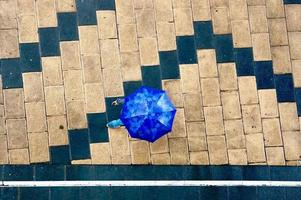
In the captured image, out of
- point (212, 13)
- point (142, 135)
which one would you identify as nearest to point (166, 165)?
point (142, 135)

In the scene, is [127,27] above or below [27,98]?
above

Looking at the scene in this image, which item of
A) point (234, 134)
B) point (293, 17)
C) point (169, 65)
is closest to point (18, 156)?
point (169, 65)

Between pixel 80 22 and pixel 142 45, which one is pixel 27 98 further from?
pixel 142 45

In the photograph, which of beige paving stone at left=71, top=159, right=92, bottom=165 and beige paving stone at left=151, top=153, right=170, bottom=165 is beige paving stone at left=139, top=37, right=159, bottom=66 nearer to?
beige paving stone at left=151, top=153, right=170, bottom=165

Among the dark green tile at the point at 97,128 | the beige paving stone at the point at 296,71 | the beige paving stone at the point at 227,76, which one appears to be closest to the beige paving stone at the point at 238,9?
the beige paving stone at the point at 227,76

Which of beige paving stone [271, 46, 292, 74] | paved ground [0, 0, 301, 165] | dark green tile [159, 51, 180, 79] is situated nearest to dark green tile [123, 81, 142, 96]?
paved ground [0, 0, 301, 165]

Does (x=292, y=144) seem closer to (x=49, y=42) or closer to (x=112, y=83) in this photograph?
(x=112, y=83)
